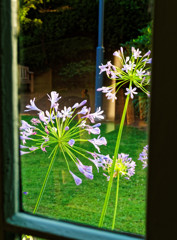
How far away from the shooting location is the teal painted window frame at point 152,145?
233 millimetres

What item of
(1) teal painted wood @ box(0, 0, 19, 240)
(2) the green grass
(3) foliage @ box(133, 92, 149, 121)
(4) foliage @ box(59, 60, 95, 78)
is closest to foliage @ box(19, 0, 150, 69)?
(4) foliage @ box(59, 60, 95, 78)

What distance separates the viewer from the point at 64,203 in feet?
7.85

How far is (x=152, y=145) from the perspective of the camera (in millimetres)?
245

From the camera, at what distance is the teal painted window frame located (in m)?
0.23

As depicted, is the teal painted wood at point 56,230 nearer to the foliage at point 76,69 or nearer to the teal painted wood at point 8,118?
the teal painted wood at point 8,118

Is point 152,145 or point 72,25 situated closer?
point 152,145

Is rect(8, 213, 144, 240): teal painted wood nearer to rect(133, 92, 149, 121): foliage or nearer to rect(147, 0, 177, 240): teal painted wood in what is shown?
rect(147, 0, 177, 240): teal painted wood

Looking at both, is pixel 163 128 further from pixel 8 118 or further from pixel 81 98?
pixel 81 98

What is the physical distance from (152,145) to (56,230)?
0.12 metres

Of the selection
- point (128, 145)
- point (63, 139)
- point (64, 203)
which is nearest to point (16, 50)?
point (63, 139)

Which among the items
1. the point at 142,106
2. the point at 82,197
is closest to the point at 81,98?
the point at 142,106

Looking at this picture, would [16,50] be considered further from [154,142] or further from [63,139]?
[63,139]

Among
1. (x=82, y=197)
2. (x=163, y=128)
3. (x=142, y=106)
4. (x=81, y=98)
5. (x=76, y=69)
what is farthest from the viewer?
(x=76, y=69)

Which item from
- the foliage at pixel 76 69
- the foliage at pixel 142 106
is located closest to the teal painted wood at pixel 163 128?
the foliage at pixel 142 106
